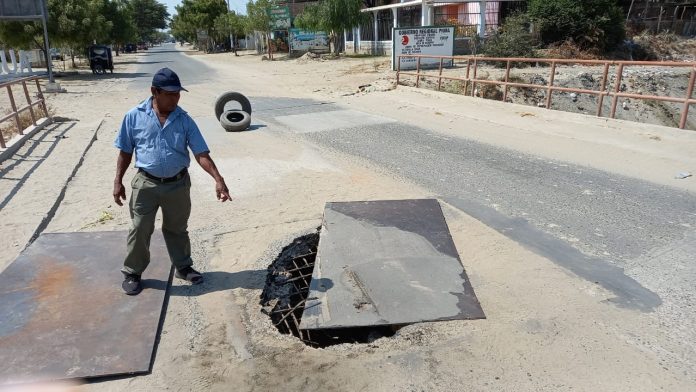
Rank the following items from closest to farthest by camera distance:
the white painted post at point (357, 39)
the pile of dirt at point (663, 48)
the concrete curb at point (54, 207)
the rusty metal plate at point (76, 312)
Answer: the rusty metal plate at point (76, 312) → the concrete curb at point (54, 207) → the pile of dirt at point (663, 48) → the white painted post at point (357, 39)

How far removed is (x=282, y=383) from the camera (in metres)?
2.95

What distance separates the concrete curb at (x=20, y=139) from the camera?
8262 millimetres

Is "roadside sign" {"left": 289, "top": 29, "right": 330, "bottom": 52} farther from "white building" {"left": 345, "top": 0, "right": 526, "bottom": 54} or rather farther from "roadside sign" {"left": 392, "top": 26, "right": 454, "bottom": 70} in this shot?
"roadside sign" {"left": 392, "top": 26, "right": 454, "bottom": 70}

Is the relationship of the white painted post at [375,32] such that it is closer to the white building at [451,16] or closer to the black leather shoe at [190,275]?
the white building at [451,16]

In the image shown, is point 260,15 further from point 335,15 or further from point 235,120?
point 235,120

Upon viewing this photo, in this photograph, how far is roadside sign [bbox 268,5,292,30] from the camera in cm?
4334

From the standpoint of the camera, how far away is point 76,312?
3.62 meters

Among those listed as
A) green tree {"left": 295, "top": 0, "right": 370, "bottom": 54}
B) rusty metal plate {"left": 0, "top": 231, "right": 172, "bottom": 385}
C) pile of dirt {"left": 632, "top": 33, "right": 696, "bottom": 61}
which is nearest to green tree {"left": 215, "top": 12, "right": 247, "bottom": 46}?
green tree {"left": 295, "top": 0, "right": 370, "bottom": 54}

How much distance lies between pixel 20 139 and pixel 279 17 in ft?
124

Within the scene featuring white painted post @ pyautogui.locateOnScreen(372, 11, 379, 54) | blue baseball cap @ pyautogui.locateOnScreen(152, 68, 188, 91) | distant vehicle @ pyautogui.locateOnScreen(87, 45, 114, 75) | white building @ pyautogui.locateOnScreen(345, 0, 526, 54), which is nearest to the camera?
blue baseball cap @ pyautogui.locateOnScreen(152, 68, 188, 91)

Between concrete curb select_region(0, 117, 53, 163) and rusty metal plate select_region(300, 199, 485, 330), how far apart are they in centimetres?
620

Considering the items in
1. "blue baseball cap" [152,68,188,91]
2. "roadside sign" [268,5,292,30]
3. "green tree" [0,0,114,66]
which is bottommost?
"blue baseball cap" [152,68,188,91]

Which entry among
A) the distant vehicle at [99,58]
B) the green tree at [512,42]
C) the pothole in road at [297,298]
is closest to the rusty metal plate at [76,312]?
the pothole in road at [297,298]

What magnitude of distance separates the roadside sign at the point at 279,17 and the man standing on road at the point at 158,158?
4272cm
